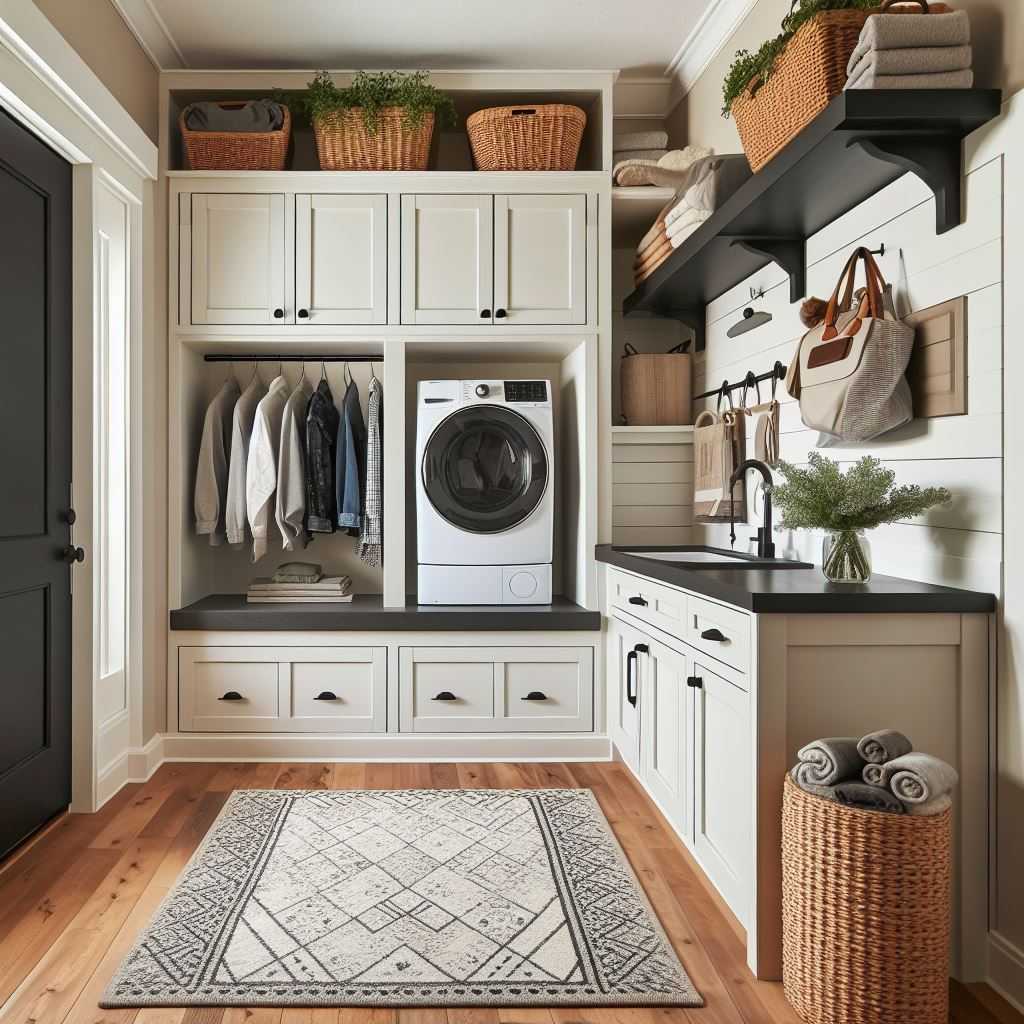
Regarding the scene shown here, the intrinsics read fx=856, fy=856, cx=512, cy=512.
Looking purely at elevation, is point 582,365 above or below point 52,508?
above

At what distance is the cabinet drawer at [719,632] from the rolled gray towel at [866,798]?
310 millimetres

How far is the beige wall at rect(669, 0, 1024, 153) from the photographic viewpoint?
1.75 m

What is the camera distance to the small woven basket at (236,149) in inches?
132

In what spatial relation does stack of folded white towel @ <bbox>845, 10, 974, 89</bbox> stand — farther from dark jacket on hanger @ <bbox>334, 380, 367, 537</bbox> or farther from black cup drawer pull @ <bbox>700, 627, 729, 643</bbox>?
dark jacket on hanger @ <bbox>334, 380, 367, 537</bbox>

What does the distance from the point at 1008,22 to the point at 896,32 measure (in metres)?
0.23

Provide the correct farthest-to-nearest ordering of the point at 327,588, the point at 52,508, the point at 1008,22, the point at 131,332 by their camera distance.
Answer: the point at 327,588 → the point at 131,332 → the point at 52,508 → the point at 1008,22

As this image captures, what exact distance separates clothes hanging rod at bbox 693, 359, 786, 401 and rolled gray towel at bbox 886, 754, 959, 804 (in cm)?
146

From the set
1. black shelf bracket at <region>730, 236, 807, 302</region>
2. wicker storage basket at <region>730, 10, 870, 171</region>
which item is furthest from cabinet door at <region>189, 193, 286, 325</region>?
wicker storage basket at <region>730, 10, 870, 171</region>

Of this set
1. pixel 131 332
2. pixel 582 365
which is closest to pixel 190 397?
pixel 131 332

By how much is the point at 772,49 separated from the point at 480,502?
73.3 inches

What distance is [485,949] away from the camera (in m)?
1.92

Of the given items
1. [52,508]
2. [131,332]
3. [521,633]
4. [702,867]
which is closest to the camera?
[702,867]

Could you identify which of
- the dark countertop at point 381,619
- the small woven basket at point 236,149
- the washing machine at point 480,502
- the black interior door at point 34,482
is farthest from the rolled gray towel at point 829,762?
the small woven basket at point 236,149

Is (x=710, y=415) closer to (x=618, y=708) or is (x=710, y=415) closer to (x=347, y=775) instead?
(x=618, y=708)
